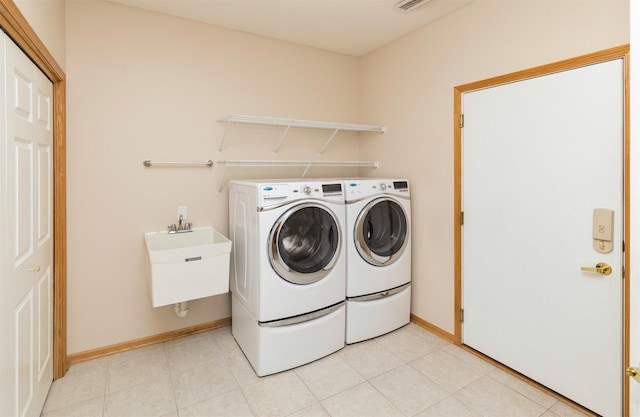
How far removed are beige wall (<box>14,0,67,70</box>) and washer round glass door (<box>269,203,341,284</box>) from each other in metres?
1.59

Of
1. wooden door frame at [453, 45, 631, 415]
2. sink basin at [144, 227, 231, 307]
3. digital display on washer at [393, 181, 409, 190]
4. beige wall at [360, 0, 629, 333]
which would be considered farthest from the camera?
digital display on washer at [393, 181, 409, 190]

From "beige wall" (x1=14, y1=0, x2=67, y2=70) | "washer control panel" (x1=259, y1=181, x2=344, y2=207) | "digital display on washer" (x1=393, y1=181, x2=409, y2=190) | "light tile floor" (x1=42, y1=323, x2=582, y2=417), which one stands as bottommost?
"light tile floor" (x1=42, y1=323, x2=582, y2=417)

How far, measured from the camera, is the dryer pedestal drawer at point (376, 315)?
9.00ft

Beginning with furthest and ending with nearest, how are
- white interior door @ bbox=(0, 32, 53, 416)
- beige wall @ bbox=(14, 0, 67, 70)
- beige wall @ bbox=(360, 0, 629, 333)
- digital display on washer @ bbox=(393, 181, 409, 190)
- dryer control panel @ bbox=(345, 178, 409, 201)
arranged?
1. digital display on washer @ bbox=(393, 181, 409, 190)
2. dryer control panel @ bbox=(345, 178, 409, 201)
3. beige wall @ bbox=(360, 0, 629, 333)
4. beige wall @ bbox=(14, 0, 67, 70)
5. white interior door @ bbox=(0, 32, 53, 416)

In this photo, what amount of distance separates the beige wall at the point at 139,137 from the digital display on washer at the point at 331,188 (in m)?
0.90

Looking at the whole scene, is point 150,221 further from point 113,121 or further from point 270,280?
point 270,280

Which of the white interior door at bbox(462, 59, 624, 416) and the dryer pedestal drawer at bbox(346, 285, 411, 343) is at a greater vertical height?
the white interior door at bbox(462, 59, 624, 416)

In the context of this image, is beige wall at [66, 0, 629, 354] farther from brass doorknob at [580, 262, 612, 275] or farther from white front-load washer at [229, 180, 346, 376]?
brass doorknob at [580, 262, 612, 275]

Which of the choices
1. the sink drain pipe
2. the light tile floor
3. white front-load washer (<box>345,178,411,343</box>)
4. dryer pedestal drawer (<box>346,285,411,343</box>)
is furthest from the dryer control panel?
the sink drain pipe

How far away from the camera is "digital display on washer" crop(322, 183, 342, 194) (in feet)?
8.34

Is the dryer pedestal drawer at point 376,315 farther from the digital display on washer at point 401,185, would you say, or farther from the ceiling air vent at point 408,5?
the ceiling air vent at point 408,5

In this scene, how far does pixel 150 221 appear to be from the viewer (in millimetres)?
2719

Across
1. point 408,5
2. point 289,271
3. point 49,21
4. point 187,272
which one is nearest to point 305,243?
point 289,271

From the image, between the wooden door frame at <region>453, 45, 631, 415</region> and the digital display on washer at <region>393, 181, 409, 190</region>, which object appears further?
the digital display on washer at <region>393, 181, 409, 190</region>
